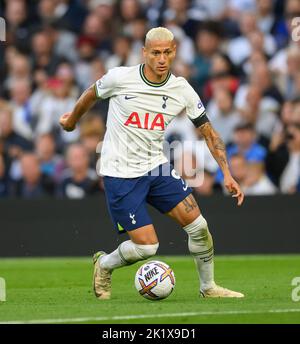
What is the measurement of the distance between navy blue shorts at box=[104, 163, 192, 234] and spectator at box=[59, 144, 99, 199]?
7715 millimetres

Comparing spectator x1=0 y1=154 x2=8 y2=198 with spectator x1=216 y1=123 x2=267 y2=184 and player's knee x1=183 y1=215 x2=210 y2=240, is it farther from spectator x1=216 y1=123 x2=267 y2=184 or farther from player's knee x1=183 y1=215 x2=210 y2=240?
player's knee x1=183 y1=215 x2=210 y2=240

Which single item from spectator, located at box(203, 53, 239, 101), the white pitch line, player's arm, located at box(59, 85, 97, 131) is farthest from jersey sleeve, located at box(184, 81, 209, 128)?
spectator, located at box(203, 53, 239, 101)

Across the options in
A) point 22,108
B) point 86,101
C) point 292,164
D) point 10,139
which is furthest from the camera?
point 22,108

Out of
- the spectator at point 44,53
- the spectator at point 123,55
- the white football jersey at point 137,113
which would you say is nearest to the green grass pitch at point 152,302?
the white football jersey at point 137,113

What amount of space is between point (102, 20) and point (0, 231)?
514cm

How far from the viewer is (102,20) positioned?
70.7 feet

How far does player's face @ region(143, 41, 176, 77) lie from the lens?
10688 millimetres

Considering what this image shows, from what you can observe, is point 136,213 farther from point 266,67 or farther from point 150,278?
point 266,67

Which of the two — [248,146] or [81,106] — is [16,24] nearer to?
[248,146]

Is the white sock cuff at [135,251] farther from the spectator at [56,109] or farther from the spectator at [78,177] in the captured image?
the spectator at [56,109]

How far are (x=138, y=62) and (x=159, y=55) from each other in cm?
938

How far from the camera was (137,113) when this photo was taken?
10.9 meters

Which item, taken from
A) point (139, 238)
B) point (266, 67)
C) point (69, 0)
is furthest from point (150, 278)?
point (69, 0)

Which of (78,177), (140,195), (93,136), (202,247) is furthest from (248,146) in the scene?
(140,195)
